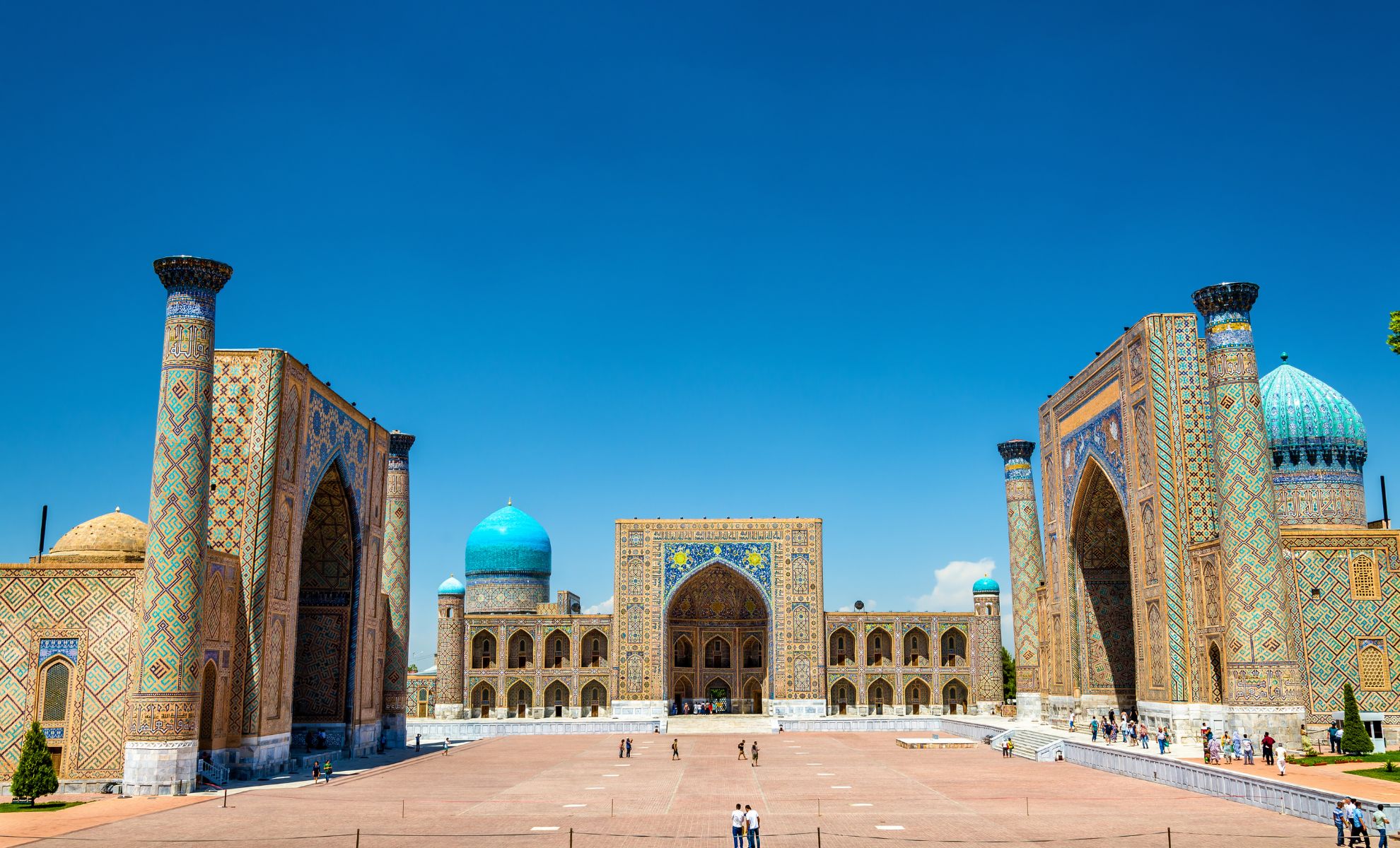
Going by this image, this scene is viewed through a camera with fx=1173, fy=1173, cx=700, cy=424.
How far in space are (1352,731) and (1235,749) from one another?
198 centimetres

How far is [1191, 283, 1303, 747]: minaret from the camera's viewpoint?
856 inches

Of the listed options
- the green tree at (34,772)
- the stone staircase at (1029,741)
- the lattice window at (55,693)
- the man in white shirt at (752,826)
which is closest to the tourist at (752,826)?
the man in white shirt at (752,826)

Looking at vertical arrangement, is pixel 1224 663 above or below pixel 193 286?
below

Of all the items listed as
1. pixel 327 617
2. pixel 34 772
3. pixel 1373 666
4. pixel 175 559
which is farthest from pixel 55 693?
pixel 1373 666

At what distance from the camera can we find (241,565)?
2214 cm

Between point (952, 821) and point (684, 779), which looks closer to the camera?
point (952, 821)

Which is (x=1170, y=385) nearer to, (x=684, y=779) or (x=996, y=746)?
(x=996, y=746)

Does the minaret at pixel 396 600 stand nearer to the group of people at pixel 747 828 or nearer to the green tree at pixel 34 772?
the green tree at pixel 34 772

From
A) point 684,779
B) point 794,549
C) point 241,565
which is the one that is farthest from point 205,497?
point 794,549

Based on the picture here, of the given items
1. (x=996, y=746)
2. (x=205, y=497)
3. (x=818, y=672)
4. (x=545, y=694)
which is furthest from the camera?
(x=545, y=694)

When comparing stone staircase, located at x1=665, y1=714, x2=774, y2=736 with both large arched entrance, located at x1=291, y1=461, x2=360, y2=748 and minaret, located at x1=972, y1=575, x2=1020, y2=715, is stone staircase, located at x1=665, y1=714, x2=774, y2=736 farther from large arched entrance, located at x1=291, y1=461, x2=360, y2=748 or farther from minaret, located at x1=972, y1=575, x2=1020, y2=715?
large arched entrance, located at x1=291, y1=461, x2=360, y2=748

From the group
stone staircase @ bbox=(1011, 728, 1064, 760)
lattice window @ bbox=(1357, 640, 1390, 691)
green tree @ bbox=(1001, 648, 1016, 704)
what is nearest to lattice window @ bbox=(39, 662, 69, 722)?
stone staircase @ bbox=(1011, 728, 1064, 760)

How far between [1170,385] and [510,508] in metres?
32.8

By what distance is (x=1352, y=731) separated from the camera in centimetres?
2109
